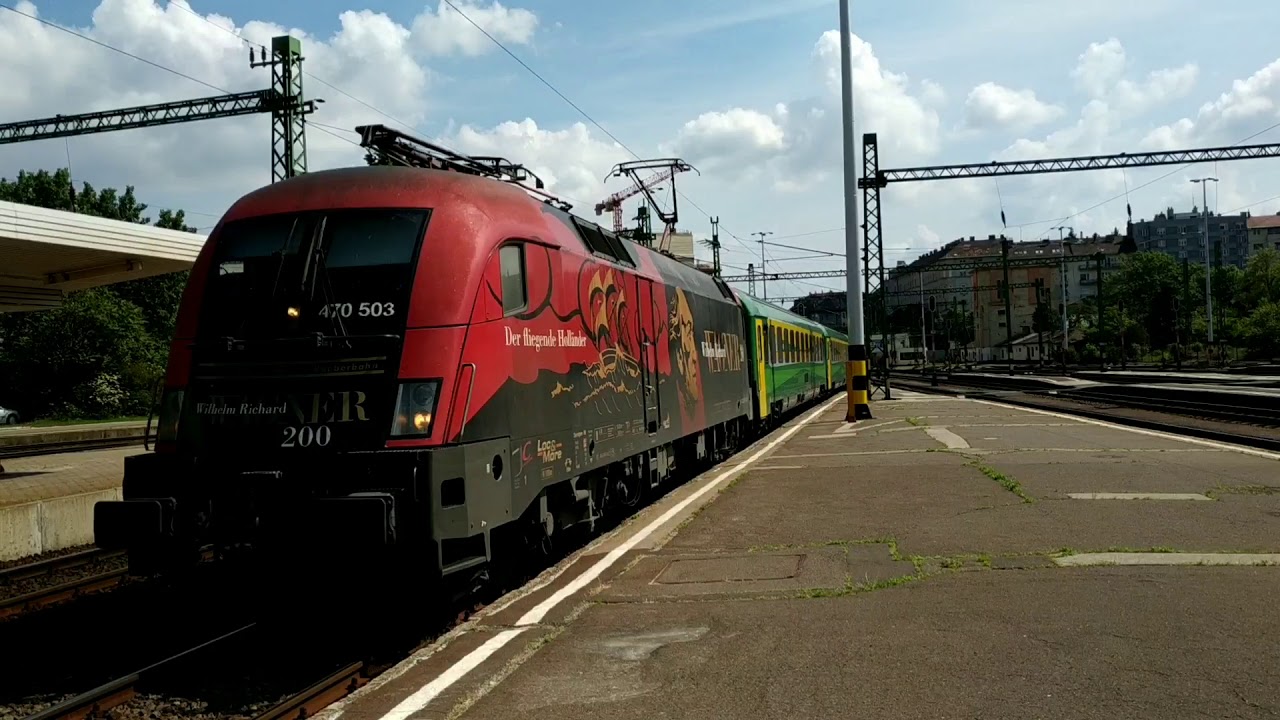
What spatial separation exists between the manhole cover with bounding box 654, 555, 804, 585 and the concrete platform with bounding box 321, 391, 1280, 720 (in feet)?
0.11

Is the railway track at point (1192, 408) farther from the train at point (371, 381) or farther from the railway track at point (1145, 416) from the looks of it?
the train at point (371, 381)

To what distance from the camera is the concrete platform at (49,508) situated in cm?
1155

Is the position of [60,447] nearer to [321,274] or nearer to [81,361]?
[321,274]

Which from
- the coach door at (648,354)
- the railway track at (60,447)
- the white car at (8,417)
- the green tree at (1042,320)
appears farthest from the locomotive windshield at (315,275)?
the green tree at (1042,320)

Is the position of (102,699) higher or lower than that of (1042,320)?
lower

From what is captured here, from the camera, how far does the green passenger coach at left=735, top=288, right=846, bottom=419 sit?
68.4 feet

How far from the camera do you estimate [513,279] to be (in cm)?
766

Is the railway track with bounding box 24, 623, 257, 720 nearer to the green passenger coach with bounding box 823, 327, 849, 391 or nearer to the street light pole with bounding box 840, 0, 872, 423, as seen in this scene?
the street light pole with bounding box 840, 0, 872, 423

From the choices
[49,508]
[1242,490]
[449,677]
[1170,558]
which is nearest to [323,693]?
[449,677]

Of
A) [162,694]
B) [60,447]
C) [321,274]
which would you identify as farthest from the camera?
[60,447]

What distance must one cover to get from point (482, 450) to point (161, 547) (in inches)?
85.8

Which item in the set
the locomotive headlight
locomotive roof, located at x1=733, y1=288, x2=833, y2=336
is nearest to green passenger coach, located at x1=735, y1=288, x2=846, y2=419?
locomotive roof, located at x1=733, y1=288, x2=833, y2=336

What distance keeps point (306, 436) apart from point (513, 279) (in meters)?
1.94

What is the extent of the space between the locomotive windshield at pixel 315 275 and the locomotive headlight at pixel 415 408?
1.43 feet
